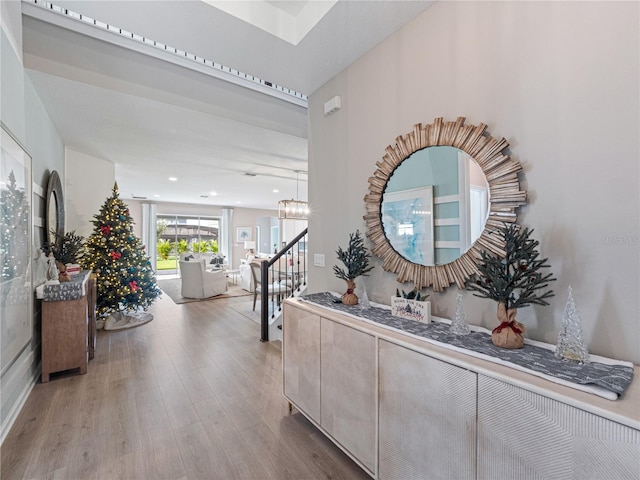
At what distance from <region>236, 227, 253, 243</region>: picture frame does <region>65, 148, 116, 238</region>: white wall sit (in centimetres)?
693

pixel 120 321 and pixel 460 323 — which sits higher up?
pixel 460 323

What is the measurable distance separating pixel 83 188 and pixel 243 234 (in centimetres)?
746

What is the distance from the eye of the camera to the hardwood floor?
64.9 inches

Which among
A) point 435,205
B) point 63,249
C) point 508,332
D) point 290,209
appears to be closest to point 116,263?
point 63,249

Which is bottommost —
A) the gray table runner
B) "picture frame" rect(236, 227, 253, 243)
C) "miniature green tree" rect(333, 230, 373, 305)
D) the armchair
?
the armchair

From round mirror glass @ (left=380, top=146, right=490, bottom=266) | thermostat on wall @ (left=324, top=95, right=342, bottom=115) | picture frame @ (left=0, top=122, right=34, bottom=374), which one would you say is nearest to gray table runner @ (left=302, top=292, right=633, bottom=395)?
round mirror glass @ (left=380, top=146, right=490, bottom=266)

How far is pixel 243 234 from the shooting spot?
12.2 meters

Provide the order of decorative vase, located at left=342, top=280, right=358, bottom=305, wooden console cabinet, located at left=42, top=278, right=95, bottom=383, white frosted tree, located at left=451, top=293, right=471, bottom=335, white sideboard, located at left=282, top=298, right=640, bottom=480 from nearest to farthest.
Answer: white sideboard, located at left=282, top=298, right=640, bottom=480
white frosted tree, located at left=451, top=293, right=471, bottom=335
decorative vase, located at left=342, top=280, right=358, bottom=305
wooden console cabinet, located at left=42, top=278, right=95, bottom=383

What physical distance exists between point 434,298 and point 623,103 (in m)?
1.16

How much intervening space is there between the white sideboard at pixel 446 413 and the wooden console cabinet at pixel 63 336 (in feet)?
7.73

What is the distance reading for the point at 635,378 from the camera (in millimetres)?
941

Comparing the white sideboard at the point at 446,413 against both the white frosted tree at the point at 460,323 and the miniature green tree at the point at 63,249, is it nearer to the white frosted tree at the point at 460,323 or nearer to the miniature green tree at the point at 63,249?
the white frosted tree at the point at 460,323

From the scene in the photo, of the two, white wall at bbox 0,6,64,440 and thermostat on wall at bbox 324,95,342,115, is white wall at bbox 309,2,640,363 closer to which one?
thermostat on wall at bbox 324,95,342,115

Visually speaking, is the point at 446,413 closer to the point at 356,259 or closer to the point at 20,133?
the point at 356,259
